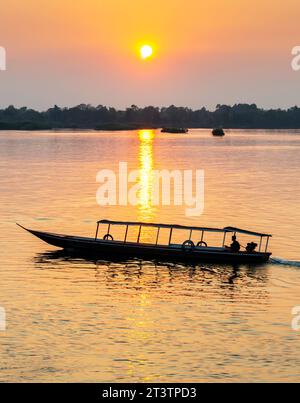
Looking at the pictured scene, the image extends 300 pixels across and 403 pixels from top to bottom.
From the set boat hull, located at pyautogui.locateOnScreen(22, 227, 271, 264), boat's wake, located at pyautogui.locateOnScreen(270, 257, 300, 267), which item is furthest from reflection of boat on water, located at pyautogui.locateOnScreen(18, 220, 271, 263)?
boat's wake, located at pyautogui.locateOnScreen(270, 257, 300, 267)

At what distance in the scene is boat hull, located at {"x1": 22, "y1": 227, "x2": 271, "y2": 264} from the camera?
67125 mm

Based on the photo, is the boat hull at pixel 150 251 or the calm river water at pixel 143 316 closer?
the calm river water at pixel 143 316

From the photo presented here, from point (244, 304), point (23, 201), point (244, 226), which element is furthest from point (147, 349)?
point (23, 201)

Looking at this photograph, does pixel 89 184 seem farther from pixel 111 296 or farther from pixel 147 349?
pixel 147 349

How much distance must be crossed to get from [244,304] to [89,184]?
93957mm

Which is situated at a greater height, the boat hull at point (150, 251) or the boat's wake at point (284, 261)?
the boat hull at point (150, 251)

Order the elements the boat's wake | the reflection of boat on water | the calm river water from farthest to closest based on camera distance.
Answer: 1. the reflection of boat on water
2. the boat's wake
3. the calm river water

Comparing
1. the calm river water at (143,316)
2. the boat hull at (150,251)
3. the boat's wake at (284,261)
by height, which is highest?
the boat hull at (150,251)

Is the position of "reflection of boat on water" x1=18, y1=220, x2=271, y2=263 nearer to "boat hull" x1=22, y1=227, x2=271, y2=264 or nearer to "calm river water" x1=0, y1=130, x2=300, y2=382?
"boat hull" x1=22, y1=227, x2=271, y2=264

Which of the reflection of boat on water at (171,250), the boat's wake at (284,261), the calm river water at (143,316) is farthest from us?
the reflection of boat on water at (171,250)

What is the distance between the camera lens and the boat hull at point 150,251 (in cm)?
6712

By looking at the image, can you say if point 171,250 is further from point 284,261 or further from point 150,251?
point 284,261

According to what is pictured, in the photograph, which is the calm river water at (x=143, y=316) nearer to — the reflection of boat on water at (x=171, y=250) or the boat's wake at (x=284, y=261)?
the boat's wake at (x=284, y=261)

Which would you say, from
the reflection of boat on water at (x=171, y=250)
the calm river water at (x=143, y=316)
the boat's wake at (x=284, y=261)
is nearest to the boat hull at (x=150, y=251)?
the reflection of boat on water at (x=171, y=250)
